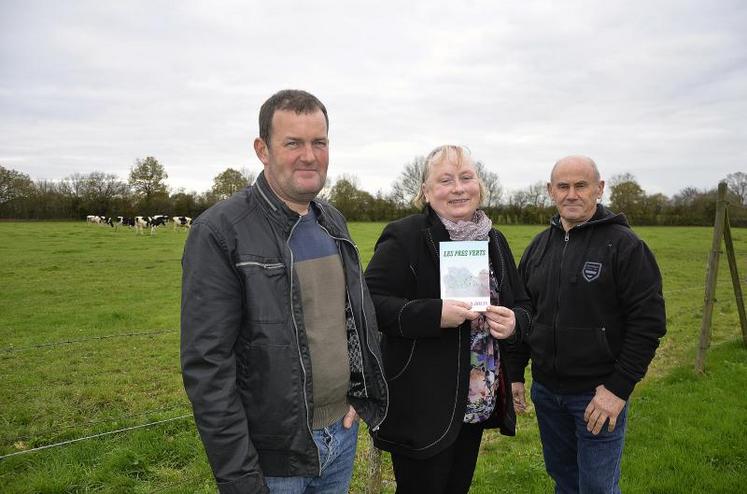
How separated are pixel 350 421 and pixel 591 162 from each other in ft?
7.98

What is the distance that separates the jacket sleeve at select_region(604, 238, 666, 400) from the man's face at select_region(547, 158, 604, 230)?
40 cm

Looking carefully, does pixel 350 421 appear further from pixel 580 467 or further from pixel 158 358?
pixel 158 358

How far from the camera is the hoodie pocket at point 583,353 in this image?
3178 mm

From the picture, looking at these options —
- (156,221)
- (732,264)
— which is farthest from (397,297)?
(156,221)

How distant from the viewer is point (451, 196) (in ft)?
9.45

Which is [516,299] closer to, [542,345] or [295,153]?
[542,345]

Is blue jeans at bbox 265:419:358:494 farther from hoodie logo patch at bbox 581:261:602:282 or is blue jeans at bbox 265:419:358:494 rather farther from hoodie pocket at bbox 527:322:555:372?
hoodie logo patch at bbox 581:261:602:282

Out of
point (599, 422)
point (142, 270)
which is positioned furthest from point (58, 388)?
point (142, 270)

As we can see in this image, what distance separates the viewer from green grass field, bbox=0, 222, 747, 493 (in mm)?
4734

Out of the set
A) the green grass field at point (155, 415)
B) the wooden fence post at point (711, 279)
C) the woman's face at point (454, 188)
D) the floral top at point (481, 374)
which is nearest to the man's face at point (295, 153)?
the woman's face at point (454, 188)

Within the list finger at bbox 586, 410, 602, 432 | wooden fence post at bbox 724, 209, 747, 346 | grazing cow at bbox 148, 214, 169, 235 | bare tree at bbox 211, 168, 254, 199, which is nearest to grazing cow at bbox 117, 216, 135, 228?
grazing cow at bbox 148, 214, 169, 235

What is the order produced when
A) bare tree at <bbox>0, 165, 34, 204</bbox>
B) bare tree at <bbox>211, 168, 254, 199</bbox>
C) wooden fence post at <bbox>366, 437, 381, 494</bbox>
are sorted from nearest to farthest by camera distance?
wooden fence post at <bbox>366, 437, 381, 494</bbox> → bare tree at <bbox>0, 165, 34, 204</bbox> → bare tree at <bbox>211, 168, 254, 199</bbox>

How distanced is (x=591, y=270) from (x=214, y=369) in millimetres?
2484

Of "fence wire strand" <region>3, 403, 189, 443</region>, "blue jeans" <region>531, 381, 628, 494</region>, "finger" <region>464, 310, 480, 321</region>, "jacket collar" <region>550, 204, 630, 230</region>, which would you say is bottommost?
"fence wire strand" <region>3, 403, 189, 443</region>
